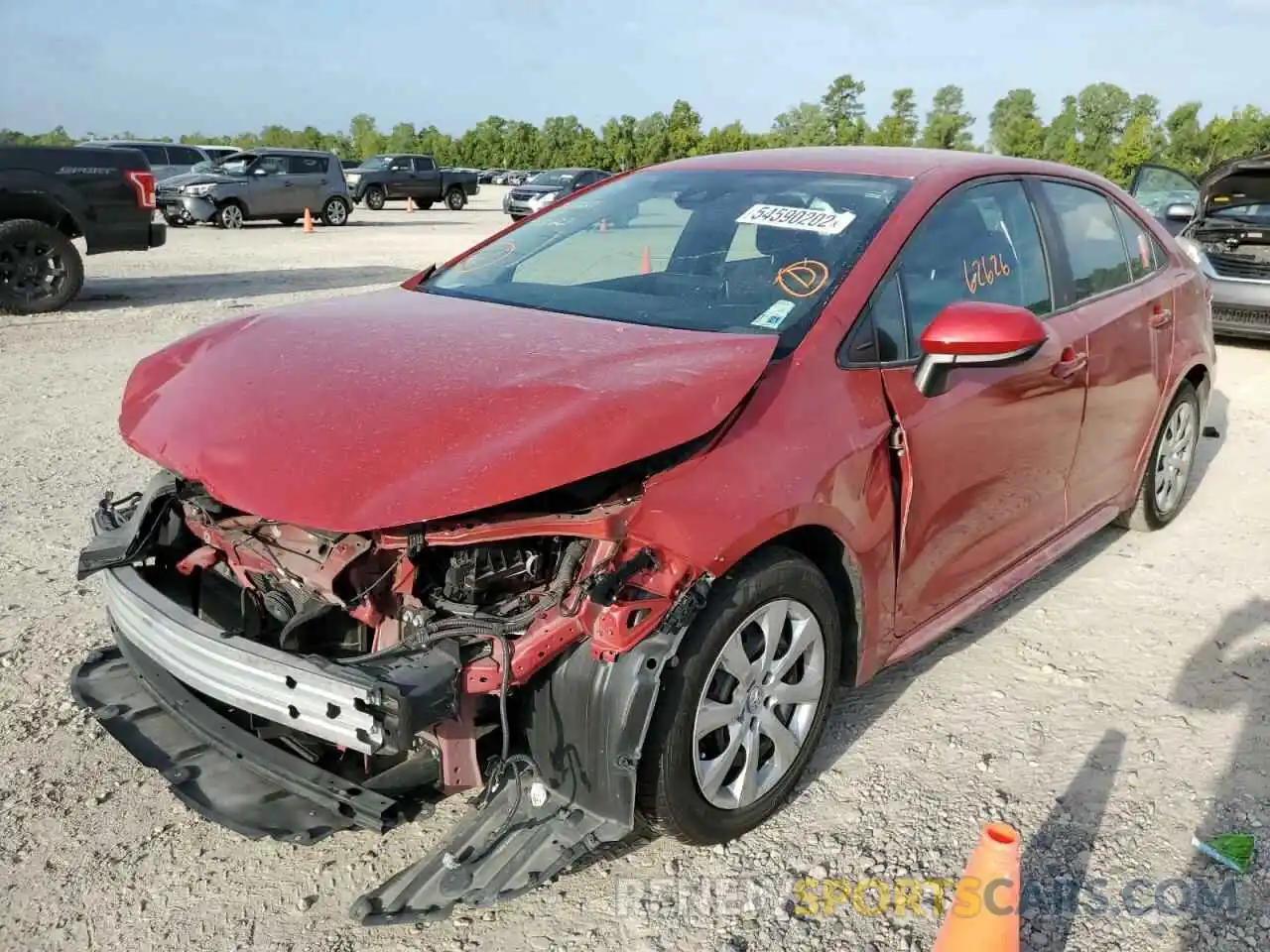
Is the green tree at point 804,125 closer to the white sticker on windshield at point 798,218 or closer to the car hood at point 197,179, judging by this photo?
the car hood at point 197,179

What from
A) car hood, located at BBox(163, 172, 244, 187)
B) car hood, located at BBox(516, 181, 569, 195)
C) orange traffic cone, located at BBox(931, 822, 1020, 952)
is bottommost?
orange traffic cone, located at BBox(931, 822, 1020, 952)

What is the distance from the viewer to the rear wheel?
21250 mm

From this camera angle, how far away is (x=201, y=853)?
105 inches

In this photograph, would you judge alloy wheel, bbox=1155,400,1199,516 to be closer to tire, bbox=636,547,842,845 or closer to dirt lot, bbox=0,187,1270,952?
dirt lot, bbox=0,187,1270,952

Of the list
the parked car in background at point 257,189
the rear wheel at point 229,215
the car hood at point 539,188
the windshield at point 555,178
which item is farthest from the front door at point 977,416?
the windshield at point 555,178

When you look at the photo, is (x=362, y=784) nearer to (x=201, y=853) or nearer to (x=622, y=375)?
(x=201, y=853)

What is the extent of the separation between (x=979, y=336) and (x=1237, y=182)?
893 cm

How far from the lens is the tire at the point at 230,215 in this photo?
2125 cm

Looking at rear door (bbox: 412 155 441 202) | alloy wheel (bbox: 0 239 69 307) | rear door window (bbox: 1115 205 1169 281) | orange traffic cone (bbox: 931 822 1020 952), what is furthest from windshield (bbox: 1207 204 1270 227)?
rear door (bbox: 412 155 441 202)

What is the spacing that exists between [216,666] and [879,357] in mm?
1877

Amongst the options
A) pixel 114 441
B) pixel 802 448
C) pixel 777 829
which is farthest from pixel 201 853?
pixel 114 441

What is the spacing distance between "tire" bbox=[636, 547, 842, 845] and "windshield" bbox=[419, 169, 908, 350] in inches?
26.6

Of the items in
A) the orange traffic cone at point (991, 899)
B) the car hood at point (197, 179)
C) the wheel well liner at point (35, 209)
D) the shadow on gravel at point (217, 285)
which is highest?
the car hood at point (197, 179)

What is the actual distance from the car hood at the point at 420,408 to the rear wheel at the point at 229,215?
2018 cm
